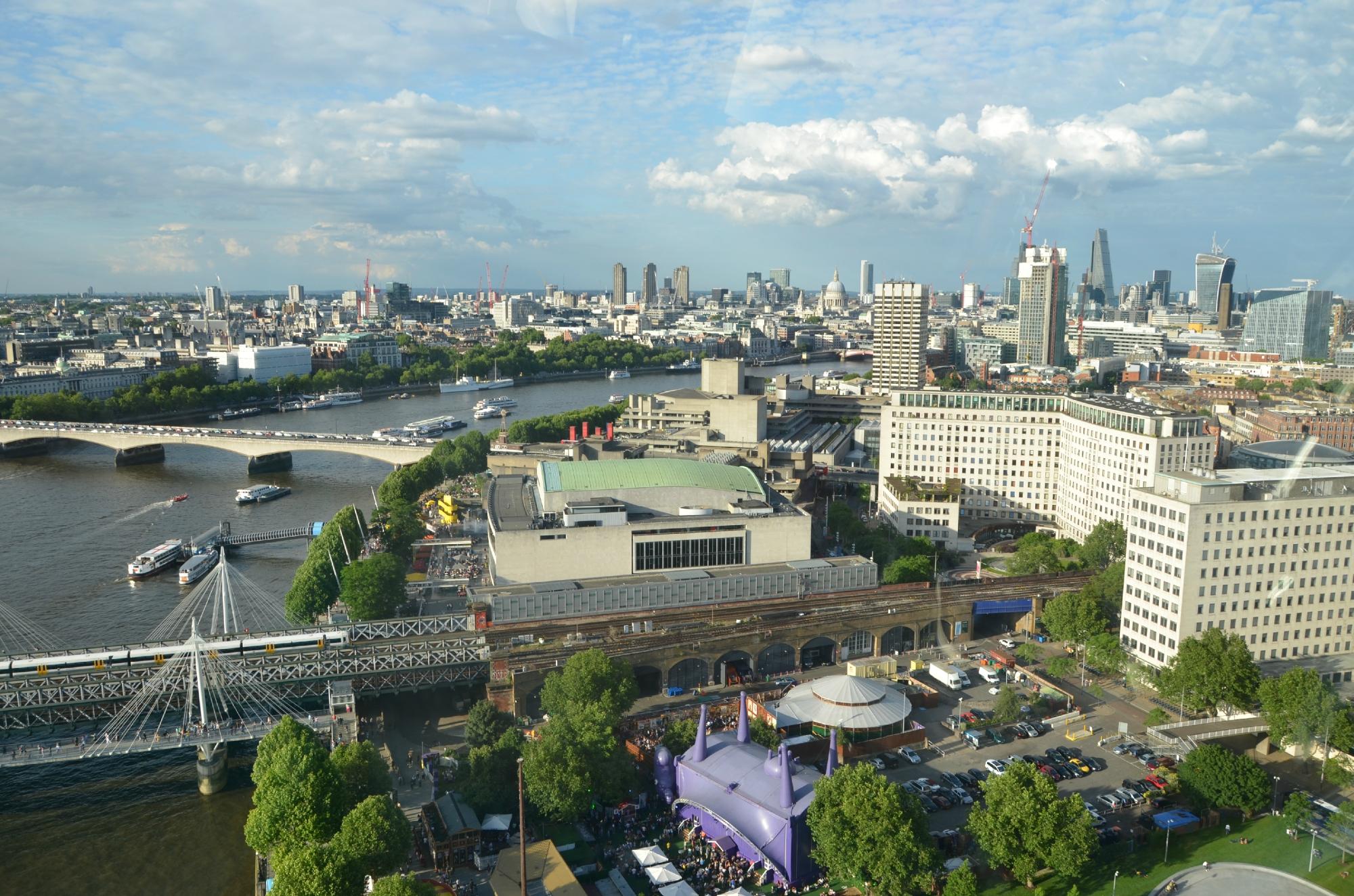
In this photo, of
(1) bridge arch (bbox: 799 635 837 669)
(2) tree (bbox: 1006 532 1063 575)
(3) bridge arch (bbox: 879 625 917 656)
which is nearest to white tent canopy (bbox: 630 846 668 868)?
(1) bridge arch (bbox: 799 635 837 669)

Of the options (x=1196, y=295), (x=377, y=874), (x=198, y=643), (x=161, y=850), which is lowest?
(x=161, y=850)

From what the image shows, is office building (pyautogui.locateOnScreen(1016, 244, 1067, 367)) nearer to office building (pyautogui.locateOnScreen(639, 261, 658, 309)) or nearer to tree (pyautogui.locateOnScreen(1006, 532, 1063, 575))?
tree (pyautogui.locateOnScreen(1006, 532, 1063, 575))

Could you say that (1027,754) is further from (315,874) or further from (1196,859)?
(315,874)

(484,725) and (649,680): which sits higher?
(484,725)

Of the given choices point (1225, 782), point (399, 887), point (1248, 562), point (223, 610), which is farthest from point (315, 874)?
point (1248, 562)

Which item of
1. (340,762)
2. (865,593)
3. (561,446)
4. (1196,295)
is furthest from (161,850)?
(1196,295)

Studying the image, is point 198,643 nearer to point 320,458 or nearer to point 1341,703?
point 1341,703
